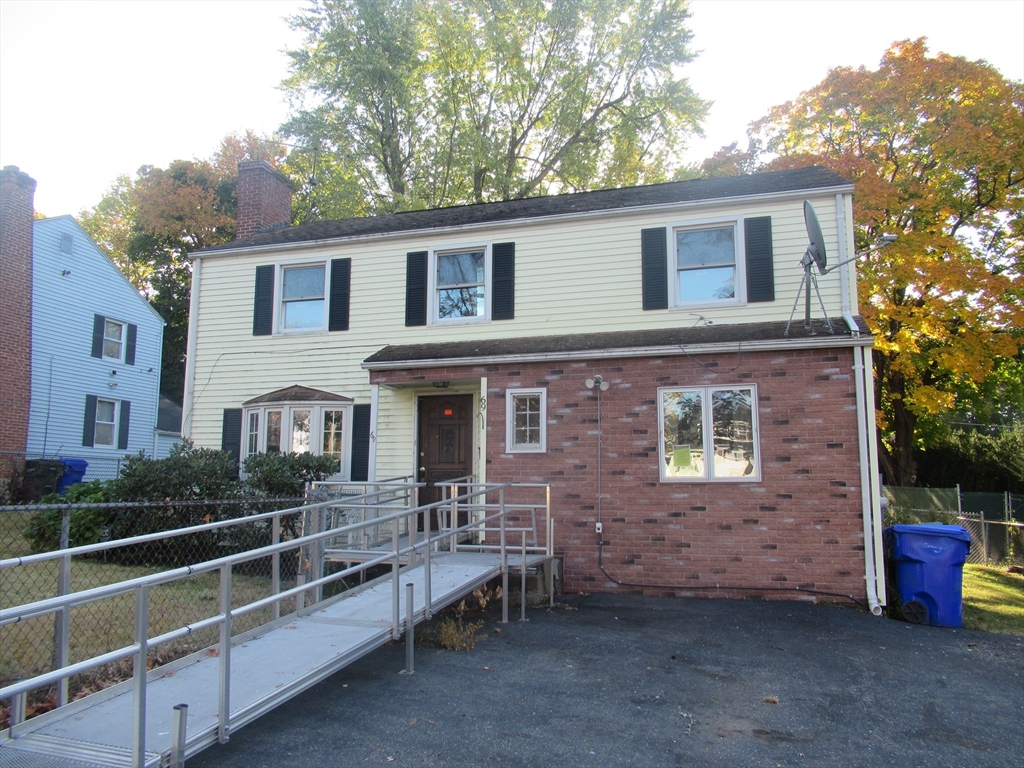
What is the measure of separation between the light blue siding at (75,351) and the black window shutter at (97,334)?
6.4 inches

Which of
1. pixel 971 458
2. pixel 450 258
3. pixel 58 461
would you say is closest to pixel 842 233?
pixel 450 258

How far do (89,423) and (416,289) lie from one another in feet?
52.1

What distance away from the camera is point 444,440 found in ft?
37.3

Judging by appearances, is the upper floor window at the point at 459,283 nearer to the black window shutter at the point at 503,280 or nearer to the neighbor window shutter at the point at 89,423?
the black window shutter at the point at 503,280

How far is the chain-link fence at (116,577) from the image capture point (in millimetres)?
5039

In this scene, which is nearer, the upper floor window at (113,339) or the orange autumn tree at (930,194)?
the orange autumn tree at (930,194)

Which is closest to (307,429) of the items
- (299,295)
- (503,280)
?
(299,295)

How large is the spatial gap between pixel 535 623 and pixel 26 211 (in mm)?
19166

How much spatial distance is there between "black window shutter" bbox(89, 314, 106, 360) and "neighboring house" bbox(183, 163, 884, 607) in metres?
11.9

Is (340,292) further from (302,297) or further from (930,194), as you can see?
(930,194)

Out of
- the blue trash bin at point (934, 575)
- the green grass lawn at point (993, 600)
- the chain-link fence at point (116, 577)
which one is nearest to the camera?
the chain-link fence at point (116, 577)

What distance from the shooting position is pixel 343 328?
12.0 meters

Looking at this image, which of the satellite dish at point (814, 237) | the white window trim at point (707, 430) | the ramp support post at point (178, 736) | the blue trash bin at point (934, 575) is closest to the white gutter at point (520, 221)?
the satellite dish at point (814, 237)

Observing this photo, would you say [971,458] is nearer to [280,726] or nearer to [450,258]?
[450,258]
